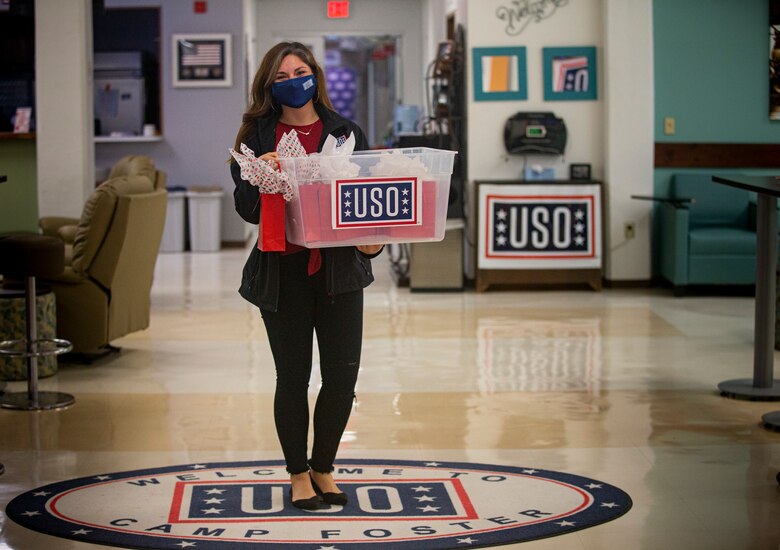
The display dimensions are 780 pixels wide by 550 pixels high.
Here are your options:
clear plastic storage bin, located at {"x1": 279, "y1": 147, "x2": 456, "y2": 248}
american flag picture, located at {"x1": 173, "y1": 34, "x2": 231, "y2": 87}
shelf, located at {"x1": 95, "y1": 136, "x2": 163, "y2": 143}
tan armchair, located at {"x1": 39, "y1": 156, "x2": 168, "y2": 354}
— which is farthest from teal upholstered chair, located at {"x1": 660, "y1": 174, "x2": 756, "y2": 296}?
shelf, located at {"x1": 95, "y1": 136, "x2": 163, "y2": 143}

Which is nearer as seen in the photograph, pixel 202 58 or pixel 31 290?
pixel 31 290

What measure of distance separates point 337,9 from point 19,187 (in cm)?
796

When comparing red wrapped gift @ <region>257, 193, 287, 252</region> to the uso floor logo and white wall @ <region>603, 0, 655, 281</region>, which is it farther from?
white wall @ <region>603, 0, 655, 281</region>

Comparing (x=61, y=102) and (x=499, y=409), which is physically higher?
(x=61, y=102)

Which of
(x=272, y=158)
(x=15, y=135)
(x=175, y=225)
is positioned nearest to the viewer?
(x=272, y=158)

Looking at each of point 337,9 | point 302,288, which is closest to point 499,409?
point 302,288

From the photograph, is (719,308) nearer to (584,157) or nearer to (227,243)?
(584,157)

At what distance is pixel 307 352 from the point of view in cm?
362

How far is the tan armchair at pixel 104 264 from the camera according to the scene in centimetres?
596

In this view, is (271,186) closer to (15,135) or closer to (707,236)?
(15,135)

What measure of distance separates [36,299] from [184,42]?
24.8ft

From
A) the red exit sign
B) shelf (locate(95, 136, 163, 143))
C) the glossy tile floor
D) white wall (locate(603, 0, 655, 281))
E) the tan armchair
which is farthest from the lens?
the red exit sign

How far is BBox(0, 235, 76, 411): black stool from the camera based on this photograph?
521 centimetres

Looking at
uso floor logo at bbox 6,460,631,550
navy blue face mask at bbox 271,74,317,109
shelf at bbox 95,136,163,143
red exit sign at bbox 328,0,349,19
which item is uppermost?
red exit sign at bbox 328,0,349,19
